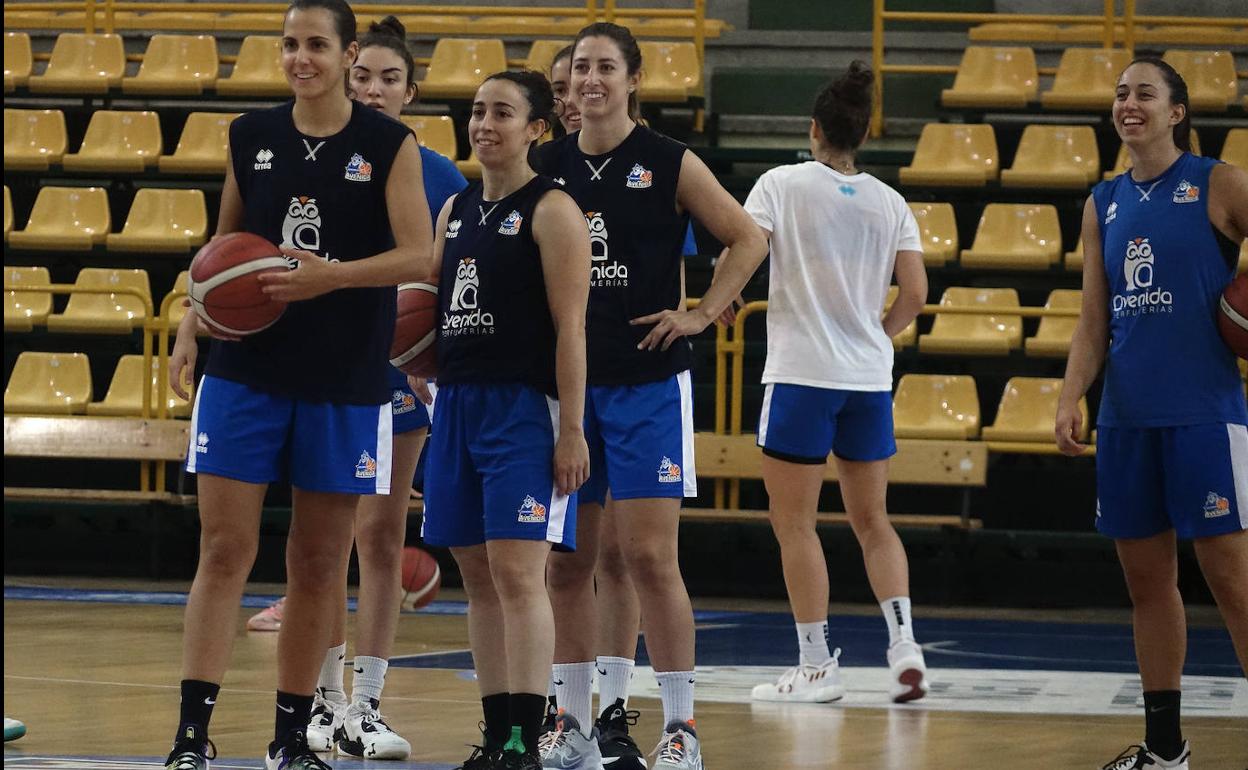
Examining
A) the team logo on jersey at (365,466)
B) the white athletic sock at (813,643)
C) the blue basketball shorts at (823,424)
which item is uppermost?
the blue basketball shorts at (823,424)

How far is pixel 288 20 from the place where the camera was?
13.9 feet

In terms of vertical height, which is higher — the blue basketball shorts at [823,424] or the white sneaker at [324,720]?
the blue basketball shorts at [823,424]

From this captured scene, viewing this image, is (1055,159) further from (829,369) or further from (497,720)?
(497,720)

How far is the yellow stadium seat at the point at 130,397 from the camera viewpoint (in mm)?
11109

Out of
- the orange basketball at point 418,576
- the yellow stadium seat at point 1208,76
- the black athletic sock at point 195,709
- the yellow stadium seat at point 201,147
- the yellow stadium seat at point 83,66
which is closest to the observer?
the black athletic sock at point 195,709

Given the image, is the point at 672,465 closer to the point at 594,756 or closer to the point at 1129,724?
the point at 594,756

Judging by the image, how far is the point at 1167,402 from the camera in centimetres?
470

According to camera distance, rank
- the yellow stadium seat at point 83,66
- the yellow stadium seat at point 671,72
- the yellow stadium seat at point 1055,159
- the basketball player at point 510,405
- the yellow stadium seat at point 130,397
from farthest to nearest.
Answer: the yellow stadium seat at point 83,66, the yellow stadium seat at point 671,72, the yellow stadium seat at point 1055,159, the yellow stadium seat at point 130,397, the basketball player at point 510,405

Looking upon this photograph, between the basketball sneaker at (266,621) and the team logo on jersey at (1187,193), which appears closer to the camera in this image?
the team logo on jersey at (1187,193)

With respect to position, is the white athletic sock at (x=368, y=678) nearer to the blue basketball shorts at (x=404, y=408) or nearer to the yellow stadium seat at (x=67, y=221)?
the blue basketball shorts at (x=404, y=408)

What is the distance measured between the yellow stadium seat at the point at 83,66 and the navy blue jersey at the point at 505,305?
9.69 m

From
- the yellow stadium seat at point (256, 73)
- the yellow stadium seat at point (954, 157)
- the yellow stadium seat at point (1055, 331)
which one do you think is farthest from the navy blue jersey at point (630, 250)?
the yellow stadium seat at point (256, 73)

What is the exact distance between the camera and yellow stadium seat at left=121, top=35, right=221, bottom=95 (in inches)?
517

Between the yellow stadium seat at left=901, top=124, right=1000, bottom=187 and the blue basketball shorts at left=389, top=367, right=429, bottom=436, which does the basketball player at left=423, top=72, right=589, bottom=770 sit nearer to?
the blue basketball shorts at left=389, top=367, right=429, bottom=436
